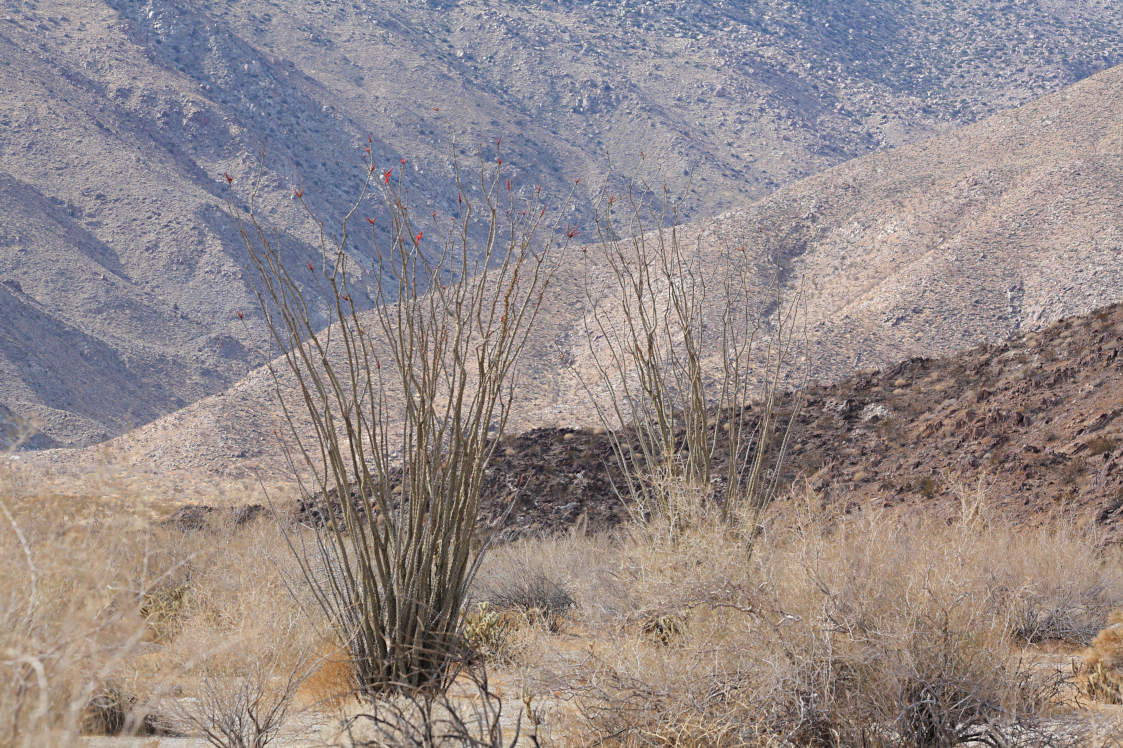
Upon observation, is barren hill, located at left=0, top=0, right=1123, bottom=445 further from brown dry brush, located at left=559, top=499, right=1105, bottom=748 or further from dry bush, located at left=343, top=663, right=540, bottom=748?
brown dry brush, located at left=559, top=499, right=1105, bottom=748

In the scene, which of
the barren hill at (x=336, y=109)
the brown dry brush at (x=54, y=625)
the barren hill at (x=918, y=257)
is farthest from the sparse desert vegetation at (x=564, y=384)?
the barren hill at (x=336, y=109)

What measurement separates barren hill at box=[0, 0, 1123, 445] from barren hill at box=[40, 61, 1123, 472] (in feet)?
60.1

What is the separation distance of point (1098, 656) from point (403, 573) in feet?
13.8

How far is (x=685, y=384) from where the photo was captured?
10172mm

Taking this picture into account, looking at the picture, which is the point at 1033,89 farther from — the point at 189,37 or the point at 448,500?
the point at 448,500

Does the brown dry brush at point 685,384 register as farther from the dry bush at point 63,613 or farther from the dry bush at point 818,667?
the dry bush at point 63,613

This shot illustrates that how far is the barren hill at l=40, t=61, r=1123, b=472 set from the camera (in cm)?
2814

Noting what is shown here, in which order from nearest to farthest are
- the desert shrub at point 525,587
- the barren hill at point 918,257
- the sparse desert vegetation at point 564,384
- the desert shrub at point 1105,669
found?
the sparse desert vegetation at point 564,384 < the desert shrub at point 1105,669 < the desert shrub at point 525,587 < the barren hill at point 918,257

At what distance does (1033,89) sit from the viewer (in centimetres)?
8825

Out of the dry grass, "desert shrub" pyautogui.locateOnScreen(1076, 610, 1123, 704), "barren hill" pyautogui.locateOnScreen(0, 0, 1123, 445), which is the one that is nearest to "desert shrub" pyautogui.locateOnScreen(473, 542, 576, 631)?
the dry grass

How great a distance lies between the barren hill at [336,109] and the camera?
183 feet

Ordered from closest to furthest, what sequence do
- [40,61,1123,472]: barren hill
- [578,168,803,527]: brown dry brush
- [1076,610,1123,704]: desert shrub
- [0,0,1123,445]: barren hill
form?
[1076,610,1123,704]: desert shrub, [578,168,803,527]: brown dry brush, [40,61,1123,472]: barren hill, [0,0,1123,445]: barren hill

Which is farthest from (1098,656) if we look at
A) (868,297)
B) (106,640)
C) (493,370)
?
(868,297)

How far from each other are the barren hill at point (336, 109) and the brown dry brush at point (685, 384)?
2829cm
